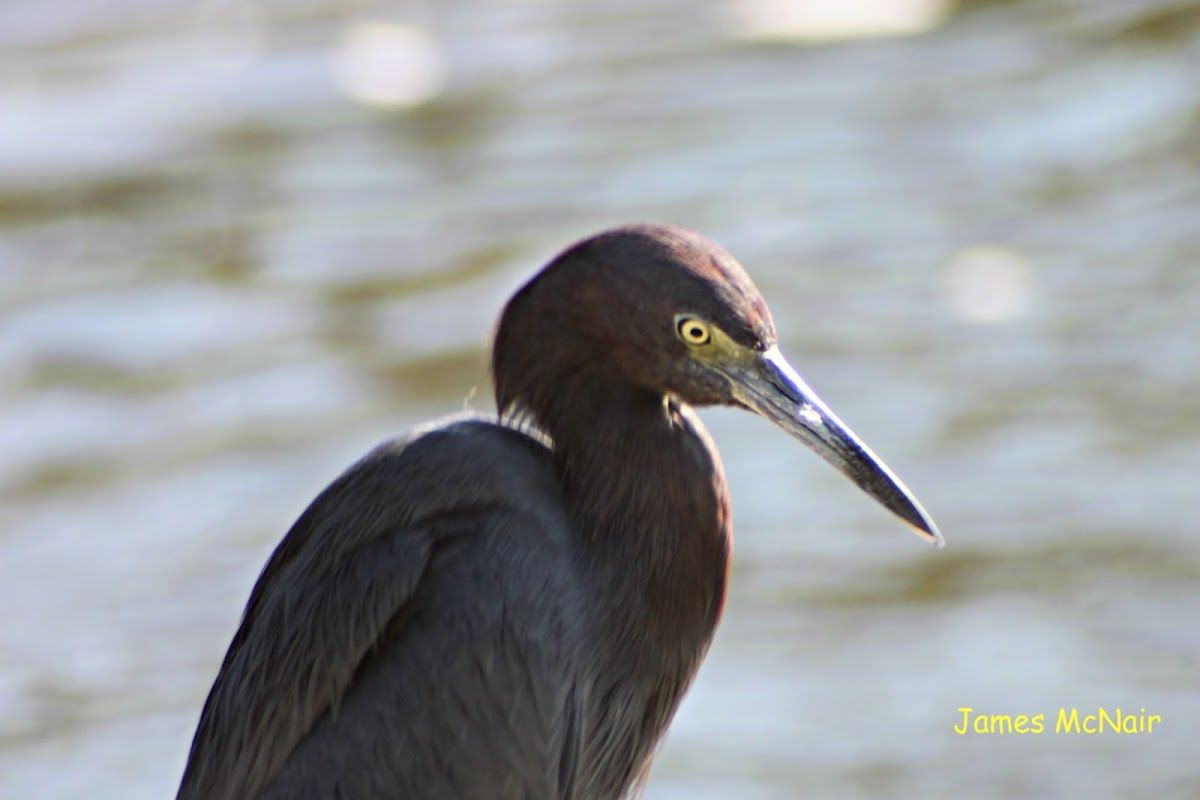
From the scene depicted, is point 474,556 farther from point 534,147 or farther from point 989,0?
point 989,0

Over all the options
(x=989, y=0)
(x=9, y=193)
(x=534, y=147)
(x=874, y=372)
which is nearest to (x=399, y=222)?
(x=534, y=147)

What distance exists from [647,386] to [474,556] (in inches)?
18.0

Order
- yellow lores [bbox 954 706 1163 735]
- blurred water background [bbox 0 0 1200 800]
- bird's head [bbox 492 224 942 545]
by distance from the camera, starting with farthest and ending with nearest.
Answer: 1. blurred water background [bbox 0 0 1200 800]
2. yellow lores [bbox 954 706 1163 735]
3. bird's head [bbox 492 224 942 545]

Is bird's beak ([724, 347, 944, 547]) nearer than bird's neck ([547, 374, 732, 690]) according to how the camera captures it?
Yes

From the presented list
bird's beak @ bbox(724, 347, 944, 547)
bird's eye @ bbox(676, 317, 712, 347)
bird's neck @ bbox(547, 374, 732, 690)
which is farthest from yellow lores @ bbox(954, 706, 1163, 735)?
bird's eye @ bbox(676, 317, 712, 347)

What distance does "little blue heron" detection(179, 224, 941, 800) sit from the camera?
3.59 meters

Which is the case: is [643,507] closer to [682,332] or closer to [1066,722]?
[682,332]

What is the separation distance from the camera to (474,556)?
368cm

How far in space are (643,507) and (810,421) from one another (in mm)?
386

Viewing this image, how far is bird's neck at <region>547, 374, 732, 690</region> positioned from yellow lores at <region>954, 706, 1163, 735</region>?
314 centimetres

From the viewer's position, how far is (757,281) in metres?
9.35

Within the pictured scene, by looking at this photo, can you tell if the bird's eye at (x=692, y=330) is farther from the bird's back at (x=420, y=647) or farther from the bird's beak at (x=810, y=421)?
the bird's back at (x=420, y=647)

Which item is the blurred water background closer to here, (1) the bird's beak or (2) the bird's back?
(2) the bird's back

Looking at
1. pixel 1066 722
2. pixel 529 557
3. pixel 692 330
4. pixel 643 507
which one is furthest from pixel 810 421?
pixel 1066 722
